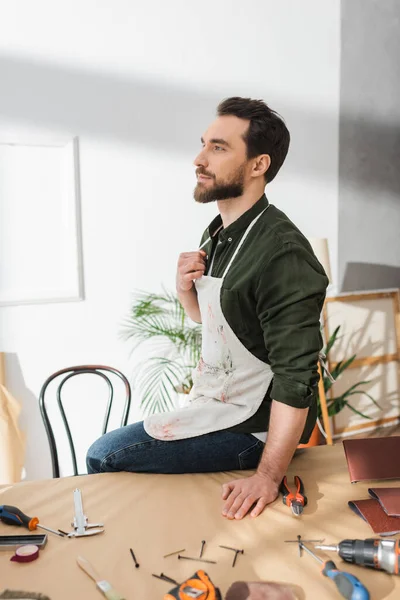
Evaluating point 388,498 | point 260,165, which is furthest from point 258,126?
point 388,498

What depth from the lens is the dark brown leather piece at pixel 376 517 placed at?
4.12ft

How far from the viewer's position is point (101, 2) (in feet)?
10.4

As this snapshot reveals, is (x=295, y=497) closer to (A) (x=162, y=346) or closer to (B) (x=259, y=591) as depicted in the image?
(B) (x=259, y=591)

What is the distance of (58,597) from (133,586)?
130 millimetres

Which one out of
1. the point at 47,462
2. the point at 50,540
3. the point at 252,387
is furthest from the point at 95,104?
the point at 50,540

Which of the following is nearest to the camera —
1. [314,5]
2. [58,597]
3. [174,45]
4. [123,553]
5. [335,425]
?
[58,597]

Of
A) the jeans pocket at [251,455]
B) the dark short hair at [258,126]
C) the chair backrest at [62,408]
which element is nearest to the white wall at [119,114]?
the chair backrest at [62,408]

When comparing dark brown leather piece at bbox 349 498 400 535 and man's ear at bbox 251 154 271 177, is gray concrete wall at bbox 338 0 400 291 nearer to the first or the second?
man's ear at bbox 251 154 271 177

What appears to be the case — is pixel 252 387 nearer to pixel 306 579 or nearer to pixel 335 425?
pixel 306 579

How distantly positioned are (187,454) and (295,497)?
1.07 feet

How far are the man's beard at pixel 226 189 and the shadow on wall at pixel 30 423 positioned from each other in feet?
5.85

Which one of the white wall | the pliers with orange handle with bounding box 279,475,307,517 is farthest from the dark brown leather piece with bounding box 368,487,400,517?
the white wall

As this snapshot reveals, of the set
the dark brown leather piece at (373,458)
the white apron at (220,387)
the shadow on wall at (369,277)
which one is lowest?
the dark brown leather piece at (373,458)

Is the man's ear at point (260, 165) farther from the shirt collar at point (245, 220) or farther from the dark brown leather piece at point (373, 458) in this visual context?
the dark brown leather piece at point (373, 458)
